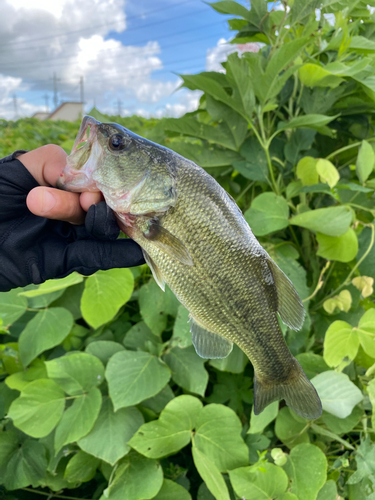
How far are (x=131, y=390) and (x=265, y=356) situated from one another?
601 millimetres

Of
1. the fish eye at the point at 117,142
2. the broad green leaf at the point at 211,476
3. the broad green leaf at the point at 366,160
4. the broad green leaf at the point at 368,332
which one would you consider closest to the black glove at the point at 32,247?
the fish eye at the point at 117,142

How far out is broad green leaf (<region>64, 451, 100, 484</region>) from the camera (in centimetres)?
141

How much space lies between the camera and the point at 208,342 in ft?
3.23

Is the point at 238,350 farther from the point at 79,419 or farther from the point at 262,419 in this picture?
the point at 79,419

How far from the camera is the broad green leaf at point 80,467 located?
1414 mm

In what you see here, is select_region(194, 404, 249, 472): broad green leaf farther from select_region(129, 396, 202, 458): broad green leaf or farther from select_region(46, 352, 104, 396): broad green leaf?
select_region(46, 352, 104, 396): broad green leaf

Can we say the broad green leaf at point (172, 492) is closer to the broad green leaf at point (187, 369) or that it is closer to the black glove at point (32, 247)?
the broad green leaf at point (187, 369)

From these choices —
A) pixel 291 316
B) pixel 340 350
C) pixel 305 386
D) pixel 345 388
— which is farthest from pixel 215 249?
pixel 345 388

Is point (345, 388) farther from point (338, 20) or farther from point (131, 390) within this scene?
point (338, 20)

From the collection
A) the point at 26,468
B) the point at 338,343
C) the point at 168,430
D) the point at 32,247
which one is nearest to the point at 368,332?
the point at 338,343

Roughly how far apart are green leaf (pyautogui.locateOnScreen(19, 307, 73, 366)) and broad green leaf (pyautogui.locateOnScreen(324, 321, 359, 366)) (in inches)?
40.9

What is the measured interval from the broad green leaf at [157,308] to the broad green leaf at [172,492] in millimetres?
566

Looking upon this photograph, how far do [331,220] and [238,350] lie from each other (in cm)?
63

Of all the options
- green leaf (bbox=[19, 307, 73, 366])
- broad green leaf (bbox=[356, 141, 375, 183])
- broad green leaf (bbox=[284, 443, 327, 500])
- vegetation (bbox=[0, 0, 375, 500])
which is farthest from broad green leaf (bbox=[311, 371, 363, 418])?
green leaf (bbox=[19, 307, 73, 366])
